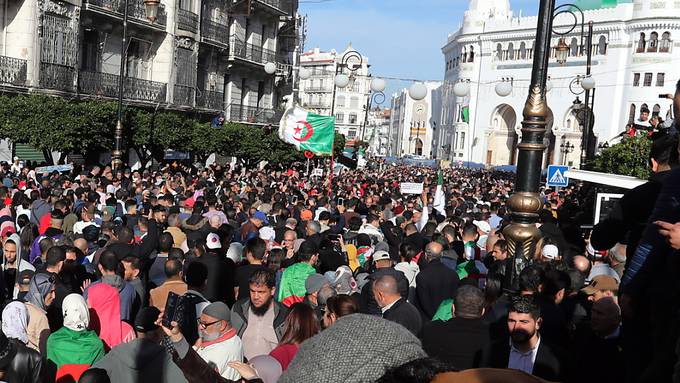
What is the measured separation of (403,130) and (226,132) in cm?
9137

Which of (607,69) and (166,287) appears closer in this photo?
(166,287)

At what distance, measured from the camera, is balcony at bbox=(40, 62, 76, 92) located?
27797 millimetres

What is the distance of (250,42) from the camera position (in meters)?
44.4

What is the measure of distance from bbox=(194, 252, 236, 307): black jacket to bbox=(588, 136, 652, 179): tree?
1341 centimetres

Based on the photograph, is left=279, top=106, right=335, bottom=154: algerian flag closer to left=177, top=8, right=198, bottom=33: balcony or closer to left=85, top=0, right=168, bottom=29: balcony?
left=85, top=0, right=168, bottom=29: balcony

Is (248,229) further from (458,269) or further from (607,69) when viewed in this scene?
(607,69)

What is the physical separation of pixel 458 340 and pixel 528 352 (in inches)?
29.3

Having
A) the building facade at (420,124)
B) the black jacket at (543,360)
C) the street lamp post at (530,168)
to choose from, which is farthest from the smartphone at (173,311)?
the building facade at (420,124)

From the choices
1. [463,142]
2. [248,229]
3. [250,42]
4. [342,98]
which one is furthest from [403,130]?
[248,229]

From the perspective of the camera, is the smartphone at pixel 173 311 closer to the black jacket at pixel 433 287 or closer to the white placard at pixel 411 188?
the black jacket at pixel 433 287

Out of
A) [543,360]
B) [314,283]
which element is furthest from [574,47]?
[543,360]

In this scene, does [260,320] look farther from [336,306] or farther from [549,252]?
[549,252]

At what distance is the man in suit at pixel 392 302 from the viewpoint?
6.50m

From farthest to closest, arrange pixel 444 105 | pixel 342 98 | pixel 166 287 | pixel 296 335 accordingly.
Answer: pixel 342 98 < pixel 444 105 < pixel 166 287 < pixel 296 335
